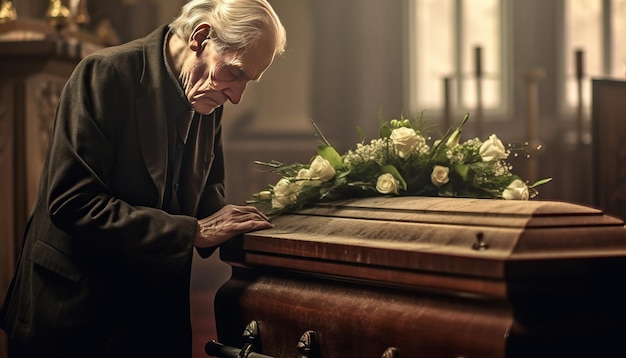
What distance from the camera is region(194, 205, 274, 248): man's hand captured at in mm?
2730

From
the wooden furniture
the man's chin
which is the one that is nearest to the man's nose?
the man's chin

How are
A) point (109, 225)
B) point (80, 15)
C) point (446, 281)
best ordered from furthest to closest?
point (80, 15)
point (109, 225)
point (446, 281)

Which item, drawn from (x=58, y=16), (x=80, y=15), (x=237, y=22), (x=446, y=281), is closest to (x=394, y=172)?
(x=237, y=22)

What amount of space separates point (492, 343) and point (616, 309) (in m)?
0.38

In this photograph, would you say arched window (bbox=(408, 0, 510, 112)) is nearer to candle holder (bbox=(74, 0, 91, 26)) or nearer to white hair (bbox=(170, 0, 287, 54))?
candle holder (bbox=(74, 0, 91, 26))

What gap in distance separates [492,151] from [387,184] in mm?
344

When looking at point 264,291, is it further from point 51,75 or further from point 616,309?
point 51,75

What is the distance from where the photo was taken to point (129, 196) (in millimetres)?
2748

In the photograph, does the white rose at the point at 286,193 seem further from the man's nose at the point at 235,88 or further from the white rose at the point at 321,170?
the man's nose at the point at 235,88

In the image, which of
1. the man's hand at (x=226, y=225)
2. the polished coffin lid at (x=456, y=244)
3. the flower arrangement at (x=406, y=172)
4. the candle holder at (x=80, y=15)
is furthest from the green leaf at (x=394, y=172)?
the candle holder at (x=80, y=15)

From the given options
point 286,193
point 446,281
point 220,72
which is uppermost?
point 220,72

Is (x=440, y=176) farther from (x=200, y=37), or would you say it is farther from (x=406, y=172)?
(x=200, y=37)

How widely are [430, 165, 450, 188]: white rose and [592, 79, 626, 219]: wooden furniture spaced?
8.17ft

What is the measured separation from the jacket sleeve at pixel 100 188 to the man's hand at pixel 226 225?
7 cm
